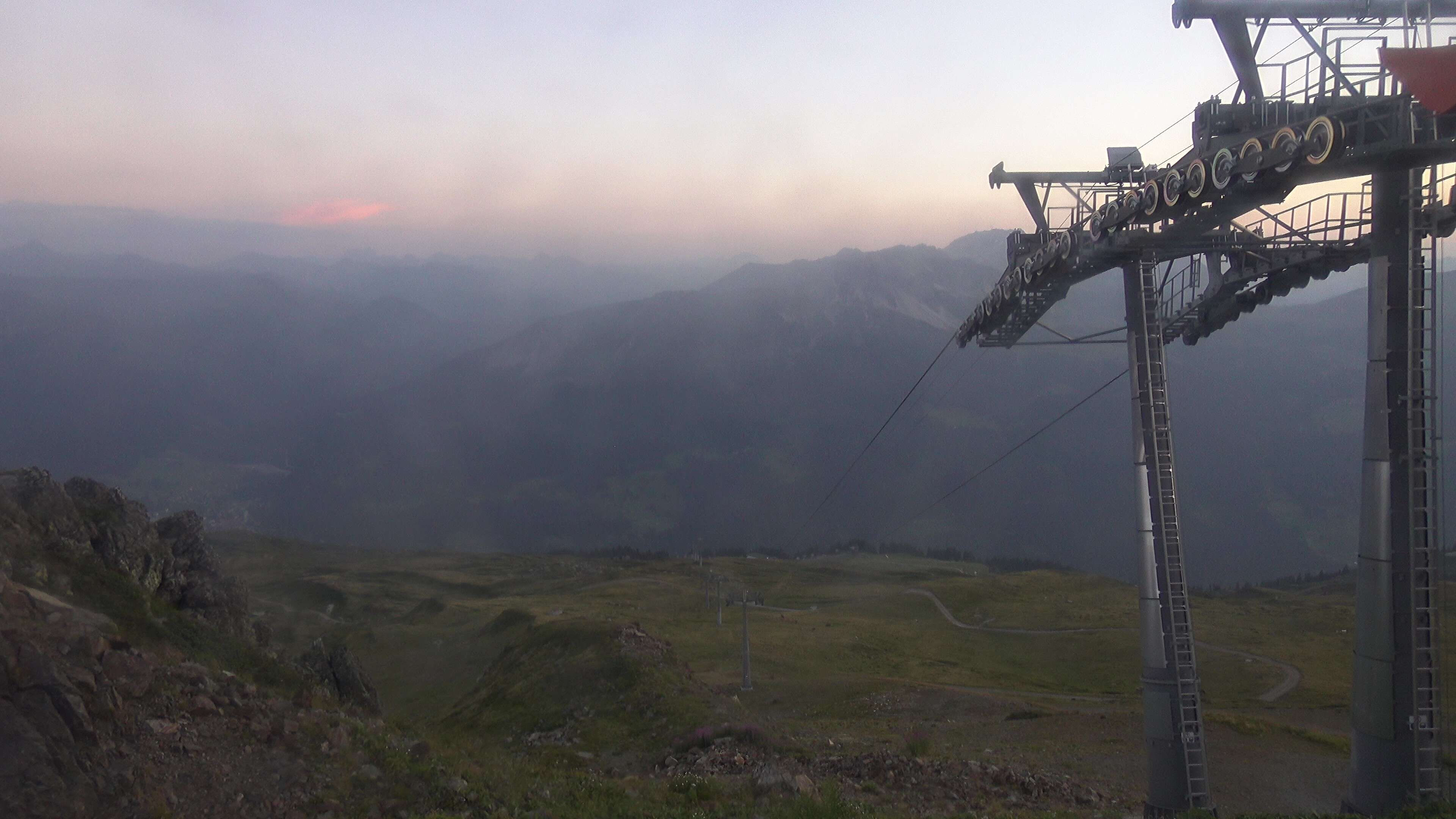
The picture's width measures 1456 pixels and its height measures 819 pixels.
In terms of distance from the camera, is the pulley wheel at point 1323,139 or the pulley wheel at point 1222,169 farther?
the pulley wheel at point 1222,169

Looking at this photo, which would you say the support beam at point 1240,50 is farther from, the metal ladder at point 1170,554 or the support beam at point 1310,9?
the metal ladder at point 1170,554

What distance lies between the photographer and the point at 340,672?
75.2 feet

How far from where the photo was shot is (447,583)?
11981 cm

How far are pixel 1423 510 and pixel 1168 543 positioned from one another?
13.8ft

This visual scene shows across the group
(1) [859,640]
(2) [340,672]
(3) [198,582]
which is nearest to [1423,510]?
(2) [340,672]

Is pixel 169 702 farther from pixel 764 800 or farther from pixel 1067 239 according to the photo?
pixel 1067 239

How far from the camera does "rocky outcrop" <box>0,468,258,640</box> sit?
1780 centimetres

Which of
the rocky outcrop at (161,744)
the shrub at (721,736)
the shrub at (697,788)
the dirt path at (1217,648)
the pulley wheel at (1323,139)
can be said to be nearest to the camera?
the rocky outcrop at (161,744)

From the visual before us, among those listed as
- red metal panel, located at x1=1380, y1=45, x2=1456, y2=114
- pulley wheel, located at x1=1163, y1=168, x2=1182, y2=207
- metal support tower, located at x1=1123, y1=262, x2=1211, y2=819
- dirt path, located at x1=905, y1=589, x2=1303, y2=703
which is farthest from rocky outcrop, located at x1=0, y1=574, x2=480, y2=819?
dirt path, located at x1=905, y1=589, x2=1303, y2=703

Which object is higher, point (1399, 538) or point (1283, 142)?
point (1283, 142)

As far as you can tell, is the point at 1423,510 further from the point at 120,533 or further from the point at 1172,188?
the point at 120,533

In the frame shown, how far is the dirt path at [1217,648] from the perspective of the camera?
5131 cm

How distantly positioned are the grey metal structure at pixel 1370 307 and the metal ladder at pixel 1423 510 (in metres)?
0.03

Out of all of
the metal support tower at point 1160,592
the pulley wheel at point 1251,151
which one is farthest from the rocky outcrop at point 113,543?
the pulley wheel at point 1251,151
